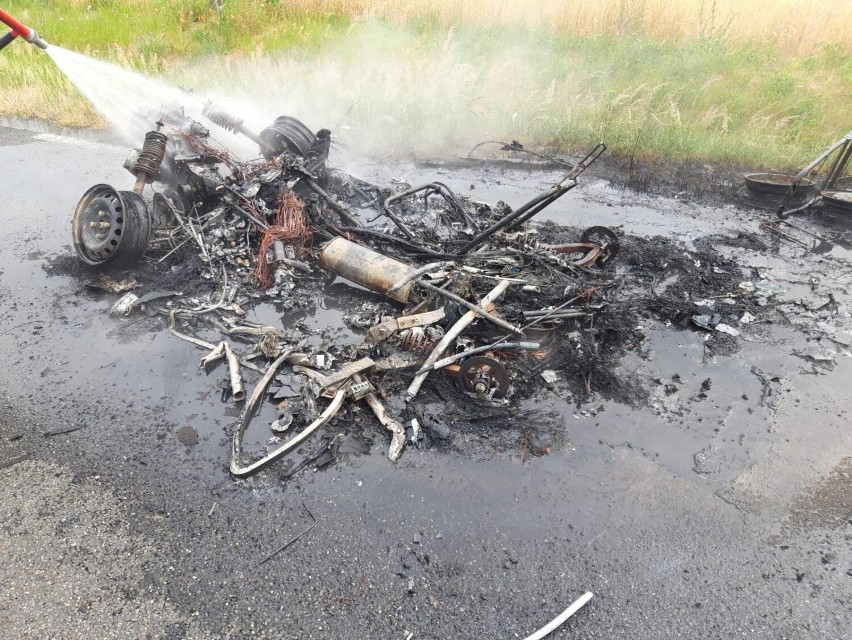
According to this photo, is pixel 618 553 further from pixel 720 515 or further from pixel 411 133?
pixel 411 133

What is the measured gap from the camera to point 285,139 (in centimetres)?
796

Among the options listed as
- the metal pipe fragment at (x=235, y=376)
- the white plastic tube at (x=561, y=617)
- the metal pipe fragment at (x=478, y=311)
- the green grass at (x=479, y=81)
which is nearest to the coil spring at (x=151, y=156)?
the metal pipe fragment at (x=235, y=376)

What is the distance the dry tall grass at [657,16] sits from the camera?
13.3 meters

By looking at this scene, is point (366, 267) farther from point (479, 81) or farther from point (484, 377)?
point (479, 81)

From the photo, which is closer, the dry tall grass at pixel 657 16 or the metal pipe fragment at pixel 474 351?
the metal pipe fragment at pixel 474 351

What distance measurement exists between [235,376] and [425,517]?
7.51 feet

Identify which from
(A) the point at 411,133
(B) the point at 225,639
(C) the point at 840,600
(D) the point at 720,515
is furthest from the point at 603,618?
(A) the point at 411,133

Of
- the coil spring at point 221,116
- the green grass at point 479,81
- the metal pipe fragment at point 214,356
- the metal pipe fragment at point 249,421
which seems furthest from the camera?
the green grass at point 479,81

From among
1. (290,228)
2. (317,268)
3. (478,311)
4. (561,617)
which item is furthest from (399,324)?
(561,617)

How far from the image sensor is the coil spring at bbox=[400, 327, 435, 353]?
4902 millimetres

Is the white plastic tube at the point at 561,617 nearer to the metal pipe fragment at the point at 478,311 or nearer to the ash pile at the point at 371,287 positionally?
the ash pile at the point at 371,287

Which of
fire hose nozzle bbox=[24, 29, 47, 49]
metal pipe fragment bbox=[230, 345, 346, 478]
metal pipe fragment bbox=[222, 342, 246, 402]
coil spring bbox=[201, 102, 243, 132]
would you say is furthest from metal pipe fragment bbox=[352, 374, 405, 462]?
coil spring bbox=[201, 102, 243, 132]

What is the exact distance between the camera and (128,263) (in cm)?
620

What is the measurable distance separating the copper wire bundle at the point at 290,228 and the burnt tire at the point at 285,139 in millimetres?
1589
